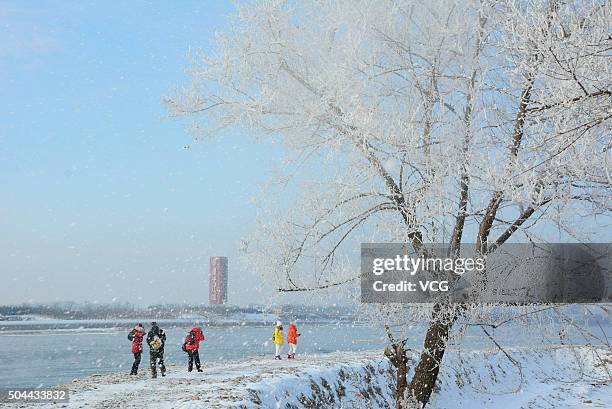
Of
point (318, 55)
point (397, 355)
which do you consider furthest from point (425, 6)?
point (397, 355)

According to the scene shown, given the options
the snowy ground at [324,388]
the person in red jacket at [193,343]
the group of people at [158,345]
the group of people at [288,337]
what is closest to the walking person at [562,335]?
the snowy ground at [324,388]

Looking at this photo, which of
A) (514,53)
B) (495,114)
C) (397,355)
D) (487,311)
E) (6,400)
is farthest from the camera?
(6,400)

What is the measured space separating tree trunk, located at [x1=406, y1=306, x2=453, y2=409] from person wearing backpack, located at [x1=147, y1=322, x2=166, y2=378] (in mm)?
8688

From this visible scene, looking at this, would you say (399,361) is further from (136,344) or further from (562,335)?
(136,344)

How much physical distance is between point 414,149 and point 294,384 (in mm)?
7405

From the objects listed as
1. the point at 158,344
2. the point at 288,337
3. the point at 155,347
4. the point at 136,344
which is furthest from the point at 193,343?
the point at 288,337

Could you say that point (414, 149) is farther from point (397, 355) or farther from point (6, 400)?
point (6, 400)

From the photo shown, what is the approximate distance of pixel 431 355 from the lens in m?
9.46

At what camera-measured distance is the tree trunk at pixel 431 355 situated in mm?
9250

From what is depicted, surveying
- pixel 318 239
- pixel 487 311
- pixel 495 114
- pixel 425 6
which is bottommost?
pixel 487 311

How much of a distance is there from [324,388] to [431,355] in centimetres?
625

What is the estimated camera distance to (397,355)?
10.5 m

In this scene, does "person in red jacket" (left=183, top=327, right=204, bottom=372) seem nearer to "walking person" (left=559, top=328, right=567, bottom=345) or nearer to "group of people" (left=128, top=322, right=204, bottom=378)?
"group of people" (left=128, top=322, right=204, bottom=378)

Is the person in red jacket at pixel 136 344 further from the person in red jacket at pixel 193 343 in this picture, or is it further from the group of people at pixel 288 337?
the group of people at pixel 288 337
